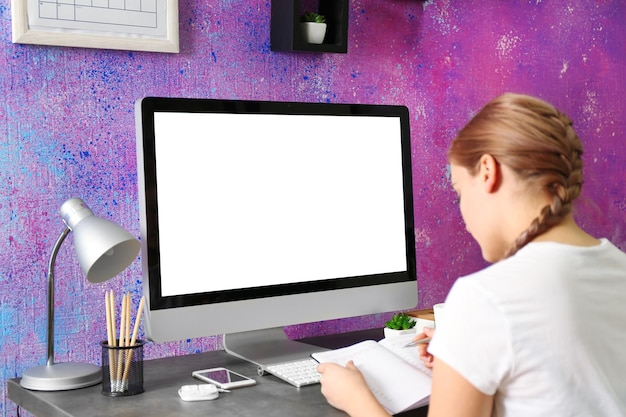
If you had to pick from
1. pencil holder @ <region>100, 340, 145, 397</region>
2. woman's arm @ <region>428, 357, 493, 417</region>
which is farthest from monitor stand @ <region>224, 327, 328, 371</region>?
woman's arm @ <region>428, 357, 493, 417</region>

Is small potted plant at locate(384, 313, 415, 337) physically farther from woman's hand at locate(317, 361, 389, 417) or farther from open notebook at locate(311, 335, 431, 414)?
woman's hand at locate(317, 361, 389, 417)

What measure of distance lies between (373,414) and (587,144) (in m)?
1.66

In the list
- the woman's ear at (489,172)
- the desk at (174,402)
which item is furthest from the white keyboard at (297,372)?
the woman's ear at (489,172)

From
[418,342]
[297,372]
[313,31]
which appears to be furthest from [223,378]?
[313,31]

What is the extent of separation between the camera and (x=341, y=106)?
1758mm

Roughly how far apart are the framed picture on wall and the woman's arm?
1018mm

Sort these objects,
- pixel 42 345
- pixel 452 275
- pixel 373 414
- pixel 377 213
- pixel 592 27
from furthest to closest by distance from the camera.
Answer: pixel 592 27 < pixel 452 275 < pixel 377 213 < pixel 42 345 < pixel 373 414

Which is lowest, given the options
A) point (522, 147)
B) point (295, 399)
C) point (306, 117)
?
point (295, 399)

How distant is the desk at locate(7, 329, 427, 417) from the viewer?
4.50ft

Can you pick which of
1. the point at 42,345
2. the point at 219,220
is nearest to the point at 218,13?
the point at 219,220

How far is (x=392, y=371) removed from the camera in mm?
1473

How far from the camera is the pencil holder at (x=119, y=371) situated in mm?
1472

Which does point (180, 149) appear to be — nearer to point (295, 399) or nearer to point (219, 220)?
point (219, 220)

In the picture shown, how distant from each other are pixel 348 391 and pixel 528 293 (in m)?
0.39
